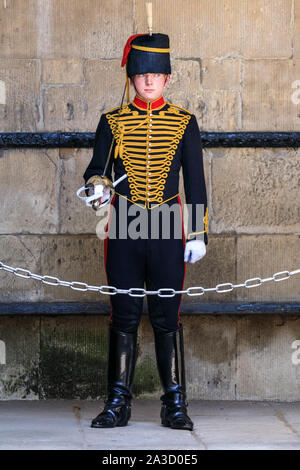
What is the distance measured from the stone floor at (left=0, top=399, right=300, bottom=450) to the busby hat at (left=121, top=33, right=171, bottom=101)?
171 cm

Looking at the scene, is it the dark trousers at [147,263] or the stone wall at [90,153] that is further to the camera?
the stone wall at [90,153]

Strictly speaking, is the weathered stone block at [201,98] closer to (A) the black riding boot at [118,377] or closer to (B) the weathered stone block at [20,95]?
(B) the weathered stone block at [20,95]

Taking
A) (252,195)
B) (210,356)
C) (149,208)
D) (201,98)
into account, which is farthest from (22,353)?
(201,98)

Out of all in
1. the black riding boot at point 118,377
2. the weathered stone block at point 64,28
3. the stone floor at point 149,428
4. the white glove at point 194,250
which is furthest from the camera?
the weathered stone block at point 64,28

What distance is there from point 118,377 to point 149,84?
1.41 metres

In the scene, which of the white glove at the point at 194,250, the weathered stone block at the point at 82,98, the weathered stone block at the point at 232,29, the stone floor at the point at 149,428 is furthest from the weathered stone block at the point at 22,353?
the weathered stone block at the point at 232,29

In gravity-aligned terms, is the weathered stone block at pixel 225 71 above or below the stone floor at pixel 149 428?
above

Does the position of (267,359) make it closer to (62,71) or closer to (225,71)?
(225,71)

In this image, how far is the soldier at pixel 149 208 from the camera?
4500 mm

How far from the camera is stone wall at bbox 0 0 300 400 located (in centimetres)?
537

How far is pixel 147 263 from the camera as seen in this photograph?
14.8 feet

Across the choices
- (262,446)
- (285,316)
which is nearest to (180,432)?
(262,446)

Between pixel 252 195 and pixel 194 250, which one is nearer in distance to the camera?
pixel 194 250

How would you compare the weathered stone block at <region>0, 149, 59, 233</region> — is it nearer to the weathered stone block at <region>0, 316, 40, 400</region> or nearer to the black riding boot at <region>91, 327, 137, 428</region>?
the weathered stone block at <region>0, 316, 40, 400</region>
